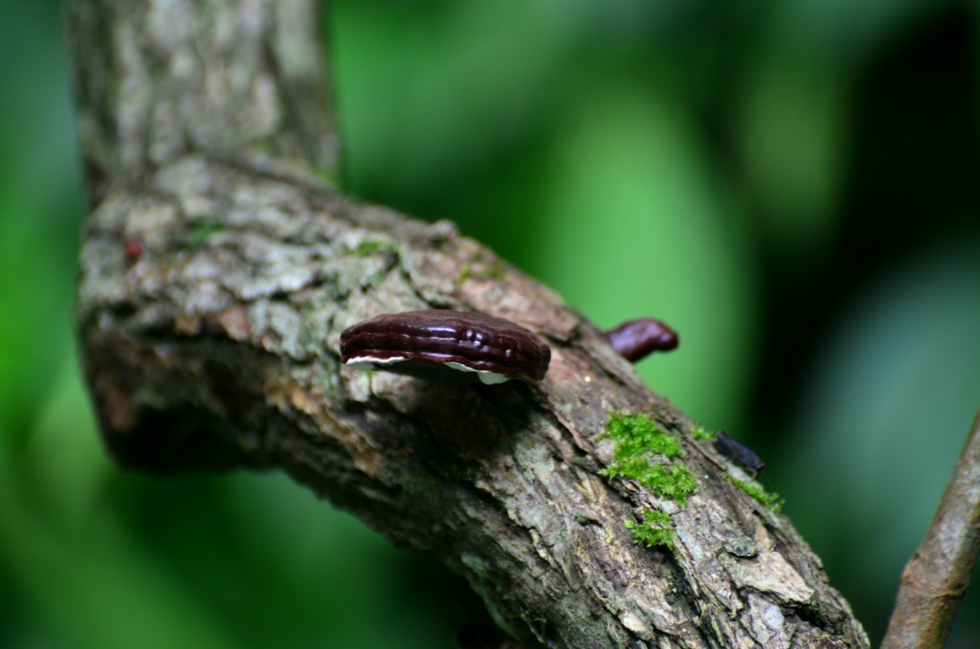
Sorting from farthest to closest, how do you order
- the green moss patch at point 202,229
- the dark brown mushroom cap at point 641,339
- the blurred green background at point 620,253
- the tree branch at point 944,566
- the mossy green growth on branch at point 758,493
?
the blurred green background at point 620,253, the green moss patch at point 202,229, the dark brown mushroom cap at point 641,339, the mossy green growth on branch at point 758,493, the tree branch at point 944,566

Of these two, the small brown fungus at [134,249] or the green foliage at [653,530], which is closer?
the green foliage at [653,530]

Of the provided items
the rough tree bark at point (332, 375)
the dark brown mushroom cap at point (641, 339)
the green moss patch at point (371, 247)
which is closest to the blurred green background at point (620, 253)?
the rough tree bark at point (332, 375)

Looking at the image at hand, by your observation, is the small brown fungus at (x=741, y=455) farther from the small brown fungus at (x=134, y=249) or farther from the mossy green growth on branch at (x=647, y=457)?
the small brown fungus at (x=134, y=249)

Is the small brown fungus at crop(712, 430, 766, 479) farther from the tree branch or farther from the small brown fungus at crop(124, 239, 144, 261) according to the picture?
the small brown fungus at crop(124, 239, 144, 261)

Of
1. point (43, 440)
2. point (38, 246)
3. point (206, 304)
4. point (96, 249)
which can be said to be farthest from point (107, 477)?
point (206, 304)

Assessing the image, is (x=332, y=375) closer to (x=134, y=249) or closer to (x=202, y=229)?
(x=202, y=229)

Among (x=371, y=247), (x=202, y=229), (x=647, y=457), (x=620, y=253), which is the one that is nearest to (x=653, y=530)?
(x=647, y=457)
